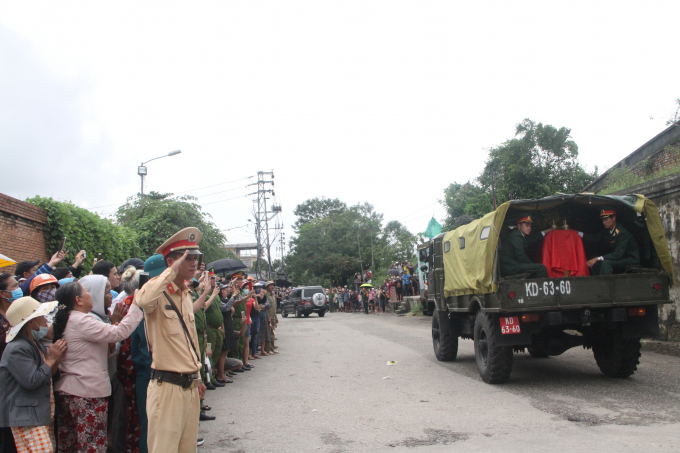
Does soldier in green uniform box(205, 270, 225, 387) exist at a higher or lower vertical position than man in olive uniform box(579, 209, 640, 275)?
lower

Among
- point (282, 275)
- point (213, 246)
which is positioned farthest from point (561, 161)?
point (282, 275)

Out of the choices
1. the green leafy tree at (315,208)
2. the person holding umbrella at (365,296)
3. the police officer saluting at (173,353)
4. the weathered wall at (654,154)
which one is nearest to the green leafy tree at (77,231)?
the police officer saluting at (173,353)

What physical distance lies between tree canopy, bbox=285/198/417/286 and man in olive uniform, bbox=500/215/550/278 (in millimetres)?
44001

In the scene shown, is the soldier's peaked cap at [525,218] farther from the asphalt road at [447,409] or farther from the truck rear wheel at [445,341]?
the truck rear wheel at [445,341]

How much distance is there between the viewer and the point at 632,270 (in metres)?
8.50

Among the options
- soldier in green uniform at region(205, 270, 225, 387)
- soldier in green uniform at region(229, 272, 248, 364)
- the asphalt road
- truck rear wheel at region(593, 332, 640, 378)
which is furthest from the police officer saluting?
truck rear wheel at region(593, 332, 640, 378)

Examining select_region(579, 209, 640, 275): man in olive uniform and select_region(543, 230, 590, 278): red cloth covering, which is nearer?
select_region(579, 209, 640, 275): man in olive uniform

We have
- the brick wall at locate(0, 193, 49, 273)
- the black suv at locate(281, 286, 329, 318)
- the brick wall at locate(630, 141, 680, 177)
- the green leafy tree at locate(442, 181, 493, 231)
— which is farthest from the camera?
the black suv at locate(281, 286, 329, 318)

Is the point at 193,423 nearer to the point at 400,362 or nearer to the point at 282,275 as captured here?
the point at 400,362

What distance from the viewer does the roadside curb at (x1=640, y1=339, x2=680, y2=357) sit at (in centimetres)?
1071

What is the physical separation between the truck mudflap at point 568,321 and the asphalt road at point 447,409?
Answer: 743mm

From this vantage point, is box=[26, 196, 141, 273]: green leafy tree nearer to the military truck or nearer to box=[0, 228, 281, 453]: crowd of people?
box=[0, 228, 281, 453]: crowd of people

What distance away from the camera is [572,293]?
8039 mm

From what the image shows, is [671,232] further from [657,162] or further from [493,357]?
[657,162]
